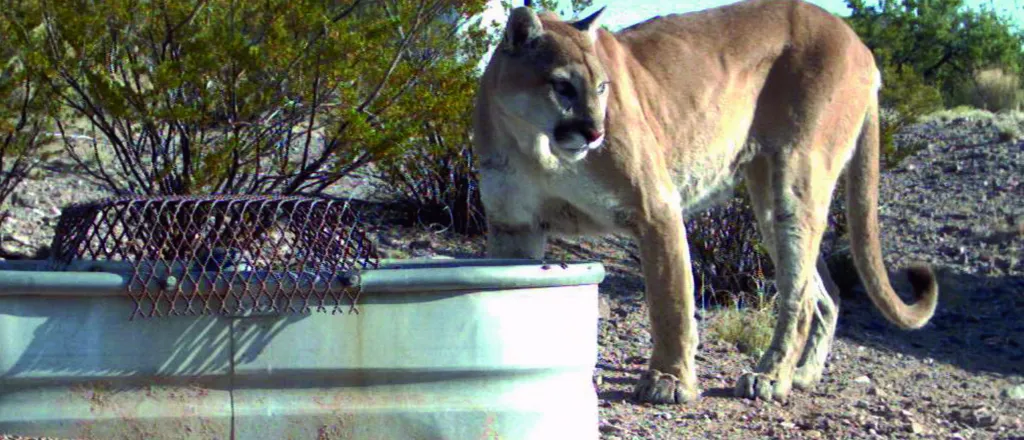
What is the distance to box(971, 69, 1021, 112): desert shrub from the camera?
73.0ft

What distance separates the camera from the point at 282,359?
12.2 ft

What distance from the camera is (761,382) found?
5867 millimetres

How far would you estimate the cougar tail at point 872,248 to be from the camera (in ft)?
21.7

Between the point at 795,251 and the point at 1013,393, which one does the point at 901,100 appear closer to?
the point at 1013,393

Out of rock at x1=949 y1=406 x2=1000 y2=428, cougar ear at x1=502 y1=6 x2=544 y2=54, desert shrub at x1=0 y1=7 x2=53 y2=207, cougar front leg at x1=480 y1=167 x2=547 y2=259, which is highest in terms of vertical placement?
cougar ear at x1=502 y1=6 x2=544 y2=54

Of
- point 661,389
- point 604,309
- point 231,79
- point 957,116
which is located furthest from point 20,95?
point 957,116

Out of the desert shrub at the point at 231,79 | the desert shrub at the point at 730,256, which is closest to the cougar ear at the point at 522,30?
the desert shrub at the point at 231,79

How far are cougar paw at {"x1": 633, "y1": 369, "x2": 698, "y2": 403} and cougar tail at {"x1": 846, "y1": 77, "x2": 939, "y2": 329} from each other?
1577 millimetres

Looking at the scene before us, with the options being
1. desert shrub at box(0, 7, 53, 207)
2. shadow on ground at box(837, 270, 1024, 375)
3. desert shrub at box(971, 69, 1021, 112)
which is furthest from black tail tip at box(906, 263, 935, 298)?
desert shrub at box(971, 69, 1021, 112)

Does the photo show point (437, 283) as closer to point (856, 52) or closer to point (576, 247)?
point (856, 52)

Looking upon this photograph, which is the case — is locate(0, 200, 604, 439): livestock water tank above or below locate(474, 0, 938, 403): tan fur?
below

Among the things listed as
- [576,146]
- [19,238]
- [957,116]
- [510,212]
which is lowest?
[19,238]

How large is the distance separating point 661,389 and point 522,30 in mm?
1553

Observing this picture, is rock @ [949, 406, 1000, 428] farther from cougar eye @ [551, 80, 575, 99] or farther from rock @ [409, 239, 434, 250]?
rock @ [409, 239, 434, 250]
